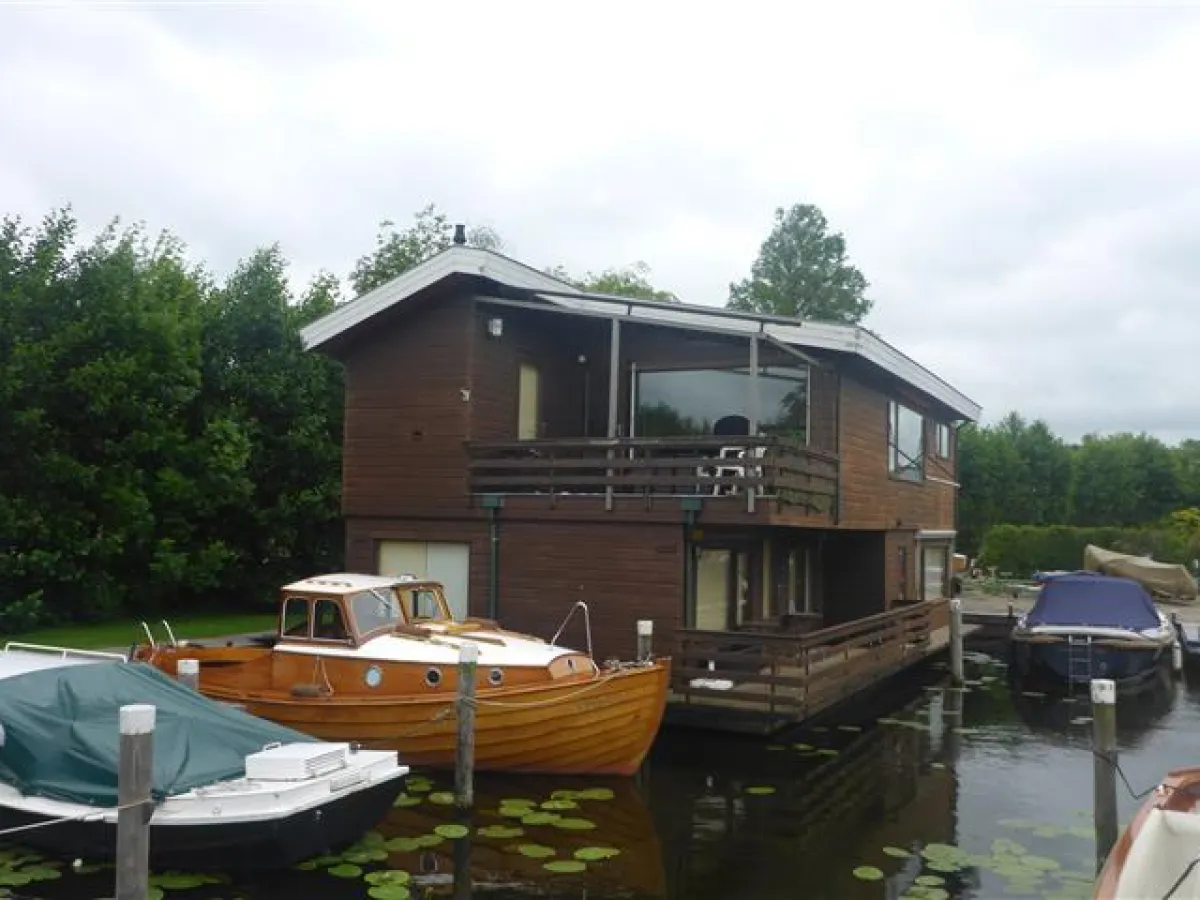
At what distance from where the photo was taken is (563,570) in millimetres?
15336

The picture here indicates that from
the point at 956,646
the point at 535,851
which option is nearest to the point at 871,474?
the point at 956,646

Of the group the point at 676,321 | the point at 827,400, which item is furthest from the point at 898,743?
the point at 676,321

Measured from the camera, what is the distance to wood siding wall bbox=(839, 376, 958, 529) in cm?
1772

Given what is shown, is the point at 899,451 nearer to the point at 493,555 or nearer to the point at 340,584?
the point at 493,555

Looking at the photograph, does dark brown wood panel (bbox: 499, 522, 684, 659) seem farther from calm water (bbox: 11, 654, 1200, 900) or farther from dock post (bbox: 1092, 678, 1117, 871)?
dock post (bbox: 1092, 678, 1117, 871)

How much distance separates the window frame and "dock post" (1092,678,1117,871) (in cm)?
1220

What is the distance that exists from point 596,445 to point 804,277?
44.2 metres

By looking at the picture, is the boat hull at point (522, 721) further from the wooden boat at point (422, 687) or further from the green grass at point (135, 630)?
the green grass at point (135, 630)

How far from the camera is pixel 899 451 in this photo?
70.4 feet

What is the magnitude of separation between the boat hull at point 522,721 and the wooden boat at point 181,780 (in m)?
2.37

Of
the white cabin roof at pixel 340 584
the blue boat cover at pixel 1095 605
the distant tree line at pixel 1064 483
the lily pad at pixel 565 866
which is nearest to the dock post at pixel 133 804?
the lily pad at pixel 565 866

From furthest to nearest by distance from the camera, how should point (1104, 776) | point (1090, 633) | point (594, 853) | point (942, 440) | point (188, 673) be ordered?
point (942, 440) < point (1090, 633) < point (188, 673) < point (594, 853) < point (1104, 776)

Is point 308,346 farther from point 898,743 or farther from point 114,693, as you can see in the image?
point 898,743

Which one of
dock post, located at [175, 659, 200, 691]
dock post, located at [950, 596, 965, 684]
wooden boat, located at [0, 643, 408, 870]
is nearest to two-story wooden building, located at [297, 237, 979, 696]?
dock post, located at [950, 596, 965, 684]
